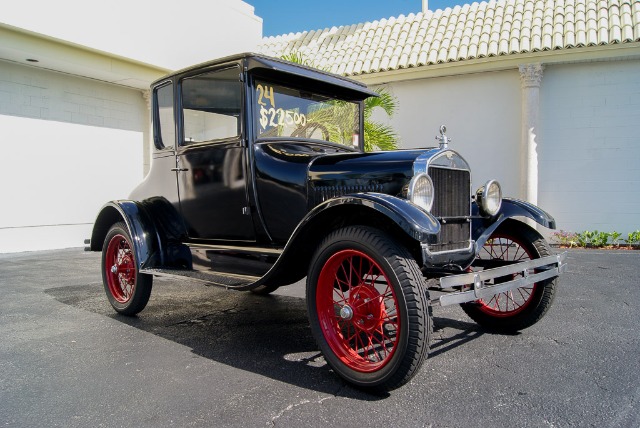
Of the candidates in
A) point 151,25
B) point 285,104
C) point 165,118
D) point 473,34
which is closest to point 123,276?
point 165,118

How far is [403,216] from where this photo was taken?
Result: 2.54 metres

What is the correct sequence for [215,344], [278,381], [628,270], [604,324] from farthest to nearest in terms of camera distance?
[628,270], [604,324], [215,344], [278,381]

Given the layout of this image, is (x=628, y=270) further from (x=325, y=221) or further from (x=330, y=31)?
(x=330, y=31)

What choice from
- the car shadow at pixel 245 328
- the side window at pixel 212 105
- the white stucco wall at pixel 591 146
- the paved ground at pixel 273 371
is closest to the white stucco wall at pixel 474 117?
the white stucco wall at pixel 591 146

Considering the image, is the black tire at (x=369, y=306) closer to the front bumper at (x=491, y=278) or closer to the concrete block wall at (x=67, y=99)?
the front bumper at (x=491, y=278)

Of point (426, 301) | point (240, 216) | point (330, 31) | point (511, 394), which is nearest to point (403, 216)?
point (426, 301)

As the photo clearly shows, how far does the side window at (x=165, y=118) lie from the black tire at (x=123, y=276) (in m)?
0.80

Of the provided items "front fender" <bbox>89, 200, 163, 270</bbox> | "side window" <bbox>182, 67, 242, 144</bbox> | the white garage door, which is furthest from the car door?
the white garage door

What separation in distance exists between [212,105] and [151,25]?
678 centimetres

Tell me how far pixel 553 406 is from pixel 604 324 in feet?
5.94

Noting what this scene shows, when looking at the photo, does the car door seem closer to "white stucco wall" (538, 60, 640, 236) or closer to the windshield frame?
the windshield frame

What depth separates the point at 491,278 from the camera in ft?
9.22

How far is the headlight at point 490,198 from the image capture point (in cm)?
349

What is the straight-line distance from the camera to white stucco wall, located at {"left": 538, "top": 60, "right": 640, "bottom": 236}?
29.2 feet
